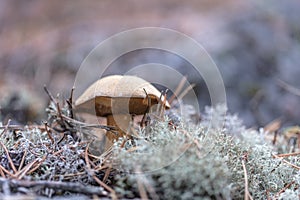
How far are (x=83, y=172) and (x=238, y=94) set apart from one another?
7.23ft

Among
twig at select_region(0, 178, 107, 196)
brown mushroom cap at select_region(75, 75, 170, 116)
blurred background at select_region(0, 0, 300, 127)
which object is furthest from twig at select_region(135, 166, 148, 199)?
blurred background at select_region(0, 0, 300, 127)

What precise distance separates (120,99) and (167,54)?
2315 mm

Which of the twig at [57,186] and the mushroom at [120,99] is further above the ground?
the mushroom at [120,99]

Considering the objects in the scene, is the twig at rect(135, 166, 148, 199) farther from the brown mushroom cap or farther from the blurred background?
the blurred background

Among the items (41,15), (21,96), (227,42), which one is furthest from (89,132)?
(41,15)

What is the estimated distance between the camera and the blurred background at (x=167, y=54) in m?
2.81

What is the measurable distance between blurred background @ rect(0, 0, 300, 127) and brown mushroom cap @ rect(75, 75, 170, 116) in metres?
0.76

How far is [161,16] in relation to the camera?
4.68 metres

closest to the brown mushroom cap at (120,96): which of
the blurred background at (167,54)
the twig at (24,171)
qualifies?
the twig at (24,171)

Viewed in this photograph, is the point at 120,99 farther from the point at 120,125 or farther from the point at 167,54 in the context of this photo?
the point at 167,54

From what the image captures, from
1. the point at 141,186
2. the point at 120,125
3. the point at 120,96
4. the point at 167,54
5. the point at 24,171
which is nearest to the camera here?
the point at 141,186

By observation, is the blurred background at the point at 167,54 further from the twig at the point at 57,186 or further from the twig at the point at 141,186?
the twig at the point at 141,186

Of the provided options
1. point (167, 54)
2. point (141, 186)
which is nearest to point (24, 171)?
point (141, 186)

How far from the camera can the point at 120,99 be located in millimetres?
1140
